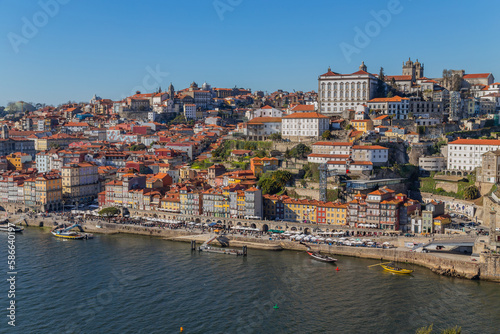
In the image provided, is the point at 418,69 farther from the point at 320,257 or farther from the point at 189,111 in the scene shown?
the point at 320,257

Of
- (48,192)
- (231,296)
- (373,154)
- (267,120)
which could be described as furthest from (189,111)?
(231,296)

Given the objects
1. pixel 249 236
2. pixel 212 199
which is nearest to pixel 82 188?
pixel 212 199

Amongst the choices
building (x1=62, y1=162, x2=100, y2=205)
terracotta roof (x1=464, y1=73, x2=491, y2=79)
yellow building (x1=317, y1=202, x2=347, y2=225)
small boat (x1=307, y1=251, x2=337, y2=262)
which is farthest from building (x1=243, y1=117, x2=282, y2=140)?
terracotta roof (x1=464, y1=73, x2=491, y2=79)

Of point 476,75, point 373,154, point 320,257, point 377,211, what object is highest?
point 476,75

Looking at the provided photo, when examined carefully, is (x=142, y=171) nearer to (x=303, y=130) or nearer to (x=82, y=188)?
(x=82, y=188)

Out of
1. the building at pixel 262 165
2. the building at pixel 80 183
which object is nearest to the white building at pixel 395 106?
the building at pixel 262 165
